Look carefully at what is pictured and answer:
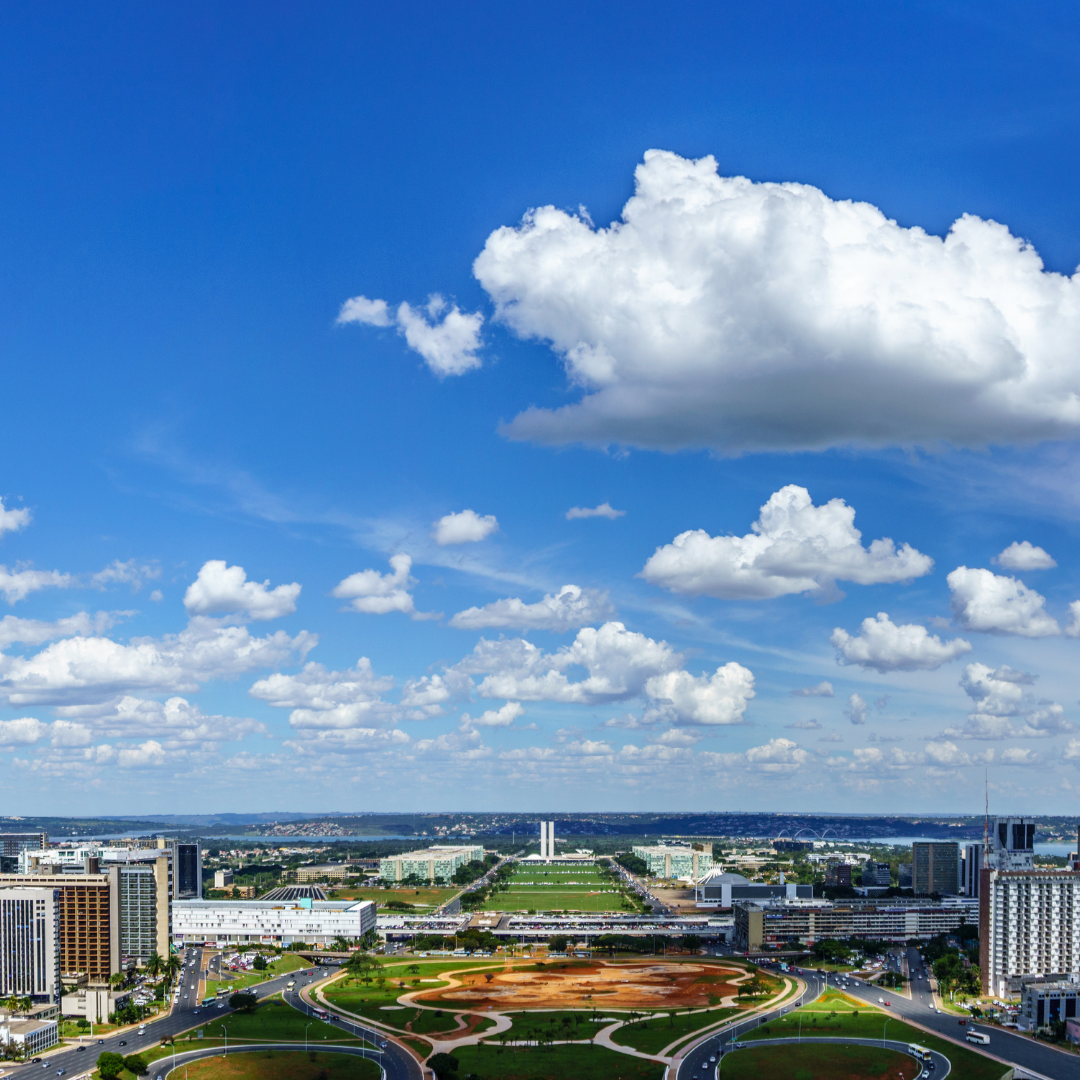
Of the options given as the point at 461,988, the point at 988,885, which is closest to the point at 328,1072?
the point at 461,988

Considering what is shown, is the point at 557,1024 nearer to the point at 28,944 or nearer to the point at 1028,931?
the point at 1028,931

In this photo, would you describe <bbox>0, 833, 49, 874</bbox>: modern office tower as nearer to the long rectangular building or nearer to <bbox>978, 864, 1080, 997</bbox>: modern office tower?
the long rectangular building

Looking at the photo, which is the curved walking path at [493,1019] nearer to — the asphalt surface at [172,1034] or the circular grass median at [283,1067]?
the asphalt surface at [172,1034]

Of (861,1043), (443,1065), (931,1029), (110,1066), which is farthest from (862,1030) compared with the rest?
(110,1066)

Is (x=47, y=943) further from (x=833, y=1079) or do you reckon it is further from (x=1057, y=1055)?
(x=1057, y=1055)

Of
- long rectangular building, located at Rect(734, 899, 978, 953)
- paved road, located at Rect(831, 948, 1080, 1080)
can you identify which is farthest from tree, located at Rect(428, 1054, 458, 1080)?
long rectangular building, located at Rect(734, 899, 978, 953)

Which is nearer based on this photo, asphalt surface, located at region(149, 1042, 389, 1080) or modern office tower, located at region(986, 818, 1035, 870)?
asphalt surface, located at region(149, 1042, 389, 1080)

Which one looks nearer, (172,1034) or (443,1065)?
(443,1065)
